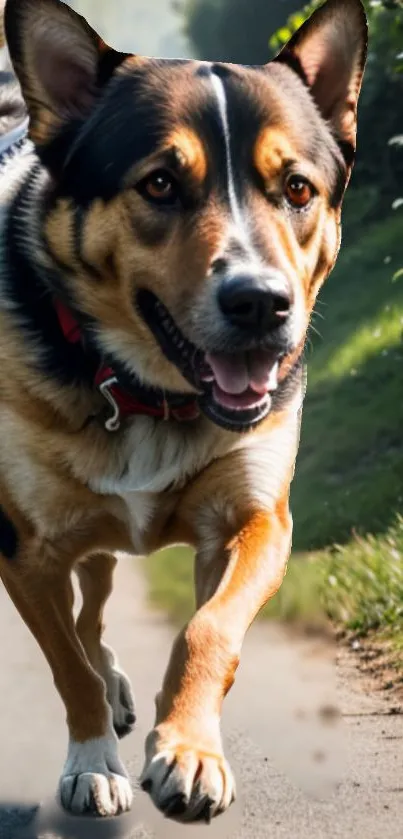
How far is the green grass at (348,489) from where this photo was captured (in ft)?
20.0

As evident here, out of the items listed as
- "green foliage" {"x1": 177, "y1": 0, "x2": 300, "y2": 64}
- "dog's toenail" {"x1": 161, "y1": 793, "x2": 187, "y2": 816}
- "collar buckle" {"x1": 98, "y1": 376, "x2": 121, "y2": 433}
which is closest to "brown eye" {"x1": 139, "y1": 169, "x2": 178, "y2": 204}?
"collar buckle" {"x1": 98, "y1": 376, "x2": 121, "y2": 433}

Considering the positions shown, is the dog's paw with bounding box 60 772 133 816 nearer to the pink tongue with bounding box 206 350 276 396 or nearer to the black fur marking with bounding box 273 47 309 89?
the pink tongue with bounding box 206 350 276 396

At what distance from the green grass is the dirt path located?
299 millimetres

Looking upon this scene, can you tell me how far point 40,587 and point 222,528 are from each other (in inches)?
22.3

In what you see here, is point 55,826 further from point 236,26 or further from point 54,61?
point 236,26

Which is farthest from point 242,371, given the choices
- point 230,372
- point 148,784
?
point 148,784

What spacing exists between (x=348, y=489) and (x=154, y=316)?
3.79 metres

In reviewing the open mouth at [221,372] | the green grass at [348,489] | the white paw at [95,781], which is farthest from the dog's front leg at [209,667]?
the green grass at [348,489]

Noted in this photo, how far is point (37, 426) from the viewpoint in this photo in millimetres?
4258

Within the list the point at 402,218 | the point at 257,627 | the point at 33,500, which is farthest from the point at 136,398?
the point at 402,218

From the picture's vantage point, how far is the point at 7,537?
14.2ft

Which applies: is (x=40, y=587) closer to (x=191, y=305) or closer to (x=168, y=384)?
(x=168, y=384)

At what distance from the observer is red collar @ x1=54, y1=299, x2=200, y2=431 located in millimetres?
4281

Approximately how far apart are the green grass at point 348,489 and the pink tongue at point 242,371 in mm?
990
